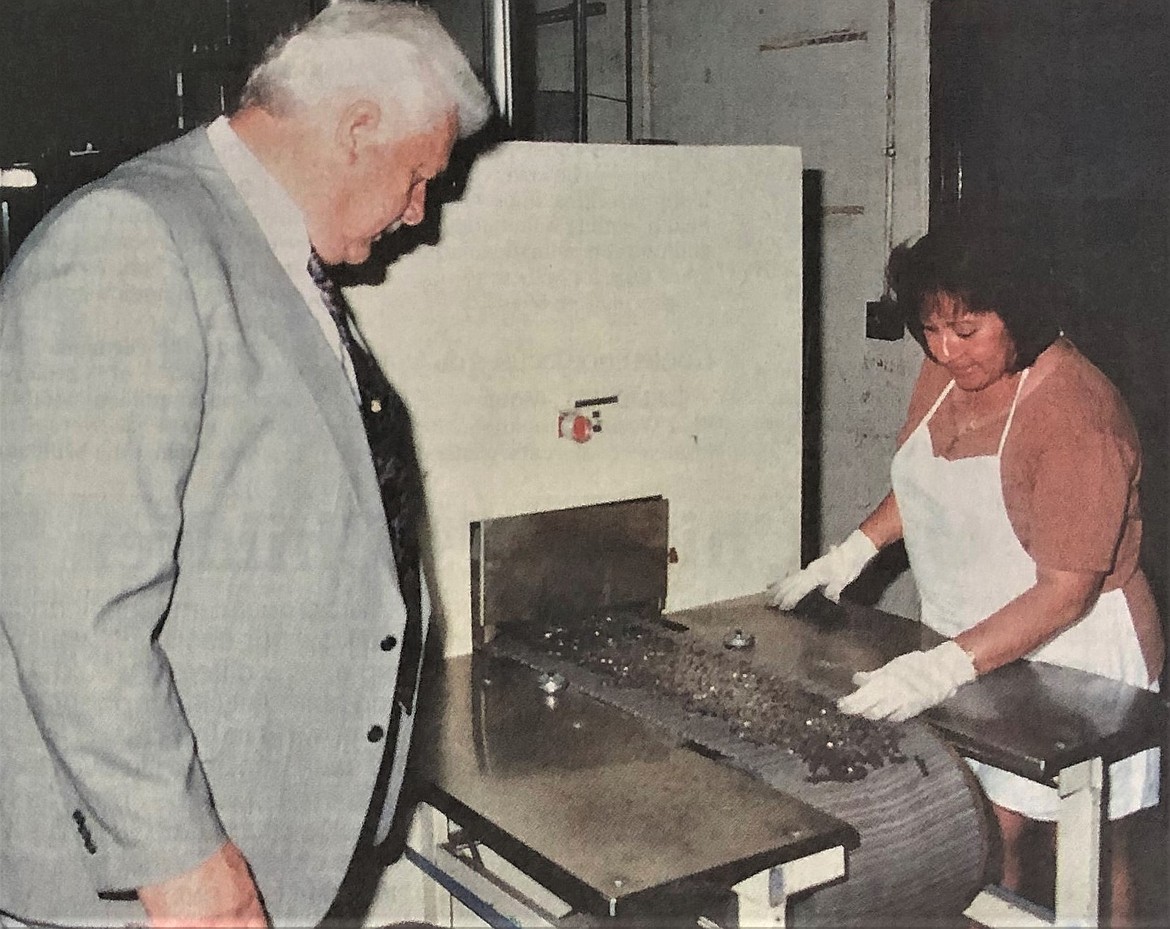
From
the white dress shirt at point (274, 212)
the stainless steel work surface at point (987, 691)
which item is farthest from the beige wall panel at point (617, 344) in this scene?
the white dress shirt at point (274, 212)

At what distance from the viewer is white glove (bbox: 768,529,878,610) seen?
6.47 ft

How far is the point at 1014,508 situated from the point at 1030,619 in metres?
0.25

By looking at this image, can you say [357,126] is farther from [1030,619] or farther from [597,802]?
[1030,619]

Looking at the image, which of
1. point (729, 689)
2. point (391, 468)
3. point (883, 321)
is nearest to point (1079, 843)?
point (729, 689)

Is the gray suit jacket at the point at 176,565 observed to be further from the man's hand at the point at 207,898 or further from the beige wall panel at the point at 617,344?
the beige wall panel at the point at 617,344

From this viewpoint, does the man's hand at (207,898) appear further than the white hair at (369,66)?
No

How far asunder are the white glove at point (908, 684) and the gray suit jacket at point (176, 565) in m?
0.64

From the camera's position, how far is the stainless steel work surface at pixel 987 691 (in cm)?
137

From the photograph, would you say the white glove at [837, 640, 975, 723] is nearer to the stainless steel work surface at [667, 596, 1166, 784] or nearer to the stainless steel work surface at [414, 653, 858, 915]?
the stainless steel work surface at [667, 596, 1166, 784]

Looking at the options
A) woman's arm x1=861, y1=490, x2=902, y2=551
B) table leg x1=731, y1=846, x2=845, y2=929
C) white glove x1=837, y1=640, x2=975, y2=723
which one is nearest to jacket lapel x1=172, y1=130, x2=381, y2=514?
table leg x1=731, y1=846, x2=845, y2=929

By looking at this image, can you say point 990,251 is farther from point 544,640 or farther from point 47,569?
point 47,569

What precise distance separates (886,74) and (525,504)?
1712 mm

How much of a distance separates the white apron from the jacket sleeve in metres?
1.28

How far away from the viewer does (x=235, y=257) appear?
3.26 feet
